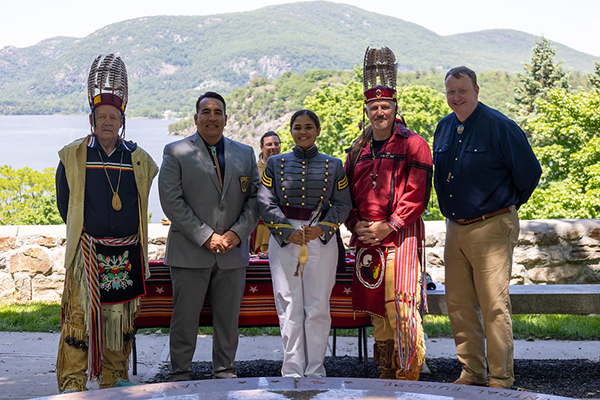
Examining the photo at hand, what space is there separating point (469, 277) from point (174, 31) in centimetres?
19171

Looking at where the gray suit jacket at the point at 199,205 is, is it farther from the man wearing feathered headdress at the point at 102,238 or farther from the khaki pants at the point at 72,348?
the khaki pants at the point at 72,348

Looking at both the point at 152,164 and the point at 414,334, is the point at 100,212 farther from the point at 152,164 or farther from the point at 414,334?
the point at 414,334

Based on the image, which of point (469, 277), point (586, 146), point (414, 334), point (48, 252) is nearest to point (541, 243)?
point (469, 277)

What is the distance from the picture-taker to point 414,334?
Result: 392 centimetres

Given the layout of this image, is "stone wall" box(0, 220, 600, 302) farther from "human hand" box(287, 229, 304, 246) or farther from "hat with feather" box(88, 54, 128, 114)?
"human hand" box(287, 229, 304, 246)

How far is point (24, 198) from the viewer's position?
62.8 ft

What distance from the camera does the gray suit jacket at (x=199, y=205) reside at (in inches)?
162

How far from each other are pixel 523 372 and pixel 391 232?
166 centimetres

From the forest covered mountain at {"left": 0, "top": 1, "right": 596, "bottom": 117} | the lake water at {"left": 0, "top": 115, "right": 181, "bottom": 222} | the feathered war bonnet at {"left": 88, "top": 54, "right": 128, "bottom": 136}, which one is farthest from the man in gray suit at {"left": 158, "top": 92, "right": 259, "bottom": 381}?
the forest covered mountain at {"left": 0, "top": 1, "right": 596, "bottom": 117}

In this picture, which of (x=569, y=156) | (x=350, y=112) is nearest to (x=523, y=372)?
(x=569, y=156)

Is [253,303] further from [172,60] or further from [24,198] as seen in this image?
[172,60]

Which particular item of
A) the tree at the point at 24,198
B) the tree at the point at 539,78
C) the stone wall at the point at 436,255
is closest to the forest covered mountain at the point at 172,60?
the tree at the point at 539,78

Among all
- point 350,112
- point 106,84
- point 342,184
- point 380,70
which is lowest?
point 342,184

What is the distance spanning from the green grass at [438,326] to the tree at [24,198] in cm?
1242
